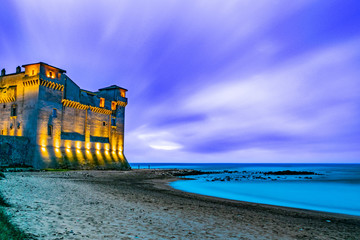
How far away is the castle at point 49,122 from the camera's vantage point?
4019cm

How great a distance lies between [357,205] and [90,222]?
2152 cm

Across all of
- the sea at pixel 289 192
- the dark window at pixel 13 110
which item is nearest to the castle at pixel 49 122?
the dark window at pixel 13 110

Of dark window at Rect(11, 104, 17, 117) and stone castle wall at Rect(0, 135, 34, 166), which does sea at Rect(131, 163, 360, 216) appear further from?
dark window at Rect(11, 104, 17, 117)

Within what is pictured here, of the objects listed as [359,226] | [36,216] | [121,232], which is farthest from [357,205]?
[36,216]

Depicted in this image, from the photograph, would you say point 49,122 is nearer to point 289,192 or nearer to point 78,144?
point 78,144

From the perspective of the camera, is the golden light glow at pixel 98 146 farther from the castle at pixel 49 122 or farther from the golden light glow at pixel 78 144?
the golden light glow at pixel 78 144

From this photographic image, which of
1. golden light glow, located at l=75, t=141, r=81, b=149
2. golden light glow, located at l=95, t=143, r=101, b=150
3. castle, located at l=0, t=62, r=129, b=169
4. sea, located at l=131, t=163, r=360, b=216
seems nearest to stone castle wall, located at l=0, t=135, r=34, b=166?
castle, located at l=0, t=62, r=129, b=169

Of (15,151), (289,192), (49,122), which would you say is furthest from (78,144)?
(289,192)

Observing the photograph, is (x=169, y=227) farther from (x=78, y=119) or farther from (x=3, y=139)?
(x=78, y=119)

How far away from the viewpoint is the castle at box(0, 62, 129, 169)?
40188 millimetres

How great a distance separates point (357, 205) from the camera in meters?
21.0

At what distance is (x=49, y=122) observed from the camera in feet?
141

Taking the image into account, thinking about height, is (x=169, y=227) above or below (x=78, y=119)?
below

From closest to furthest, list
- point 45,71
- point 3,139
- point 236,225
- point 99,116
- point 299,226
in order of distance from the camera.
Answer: point 236,225
point 299,226
point 3,139
point 45,71
point 99,116
